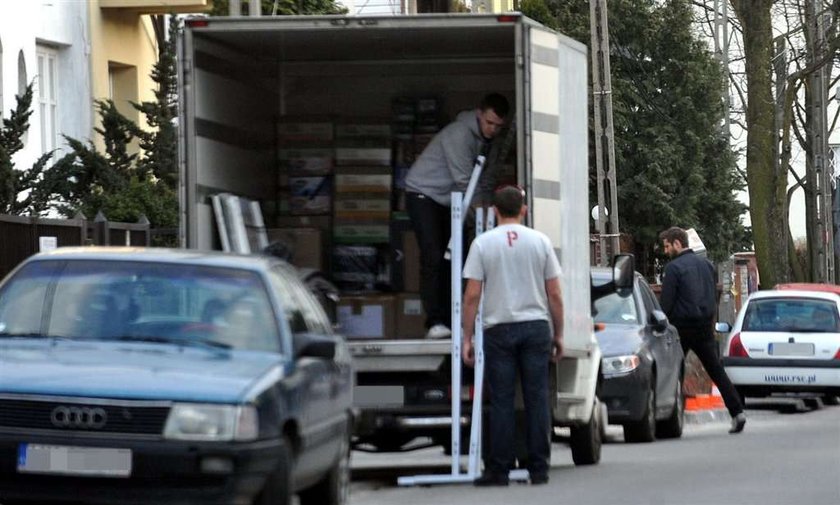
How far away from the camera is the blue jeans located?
12.5 m

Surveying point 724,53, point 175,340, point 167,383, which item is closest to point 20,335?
point 175,340

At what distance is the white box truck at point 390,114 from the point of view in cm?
1302

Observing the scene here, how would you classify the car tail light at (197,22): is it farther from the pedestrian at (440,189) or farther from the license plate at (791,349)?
the license plate at (791,349)

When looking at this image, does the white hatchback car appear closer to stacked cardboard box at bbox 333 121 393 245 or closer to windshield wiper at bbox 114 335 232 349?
stacked cardboard box at bbox 333 121 393 245

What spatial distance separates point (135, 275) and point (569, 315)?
13.7 ft

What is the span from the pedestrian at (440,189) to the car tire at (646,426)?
3655 millimetres

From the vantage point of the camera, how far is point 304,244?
610 inches

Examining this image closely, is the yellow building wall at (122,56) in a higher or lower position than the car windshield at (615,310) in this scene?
higher

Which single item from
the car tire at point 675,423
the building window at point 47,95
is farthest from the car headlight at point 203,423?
the building window at point 47,95

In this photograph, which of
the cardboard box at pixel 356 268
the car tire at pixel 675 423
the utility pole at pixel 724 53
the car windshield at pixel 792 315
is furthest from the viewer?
the utility pole at pixel 724 53

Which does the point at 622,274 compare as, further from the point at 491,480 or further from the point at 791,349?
the point at 791,349

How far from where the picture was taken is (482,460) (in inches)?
538

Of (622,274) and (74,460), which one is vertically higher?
(622,274)

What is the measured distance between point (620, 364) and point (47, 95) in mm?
12725
